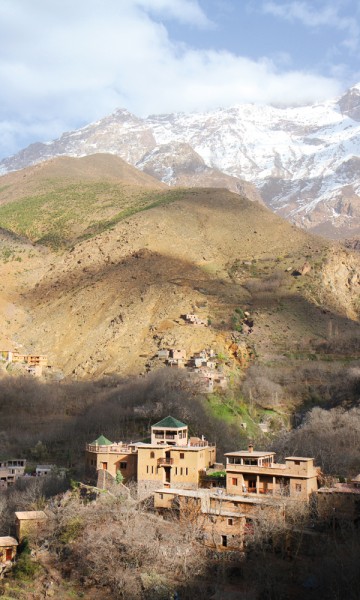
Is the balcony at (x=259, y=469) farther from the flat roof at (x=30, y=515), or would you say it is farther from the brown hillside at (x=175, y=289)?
the brown hillside at (x=175, y=289)

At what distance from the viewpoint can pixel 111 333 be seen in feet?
270

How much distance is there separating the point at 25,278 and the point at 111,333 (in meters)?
22.3

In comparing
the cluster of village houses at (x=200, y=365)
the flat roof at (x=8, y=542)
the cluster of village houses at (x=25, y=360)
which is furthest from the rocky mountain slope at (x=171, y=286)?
the flat roof at (x=8, y=542)

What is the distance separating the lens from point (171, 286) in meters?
88.1

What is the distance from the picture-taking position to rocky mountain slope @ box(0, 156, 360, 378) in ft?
264

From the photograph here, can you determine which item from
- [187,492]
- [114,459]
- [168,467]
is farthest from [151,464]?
[187,492]

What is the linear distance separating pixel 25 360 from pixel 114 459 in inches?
1638

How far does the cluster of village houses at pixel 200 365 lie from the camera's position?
227 feet

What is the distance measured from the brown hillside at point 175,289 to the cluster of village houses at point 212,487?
35455 mm

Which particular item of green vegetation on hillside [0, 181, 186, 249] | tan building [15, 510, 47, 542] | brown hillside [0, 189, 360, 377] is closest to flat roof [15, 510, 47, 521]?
tan building [15, 510, 47, 542]

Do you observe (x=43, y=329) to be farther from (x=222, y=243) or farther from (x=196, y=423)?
(x=196, y=423)

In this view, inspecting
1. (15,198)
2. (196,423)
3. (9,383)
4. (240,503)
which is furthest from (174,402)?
(15,198)

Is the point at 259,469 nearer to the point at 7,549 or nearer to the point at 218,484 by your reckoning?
the point at 218,484

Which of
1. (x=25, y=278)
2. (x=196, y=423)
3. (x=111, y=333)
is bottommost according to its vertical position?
(x=196, y=423)
